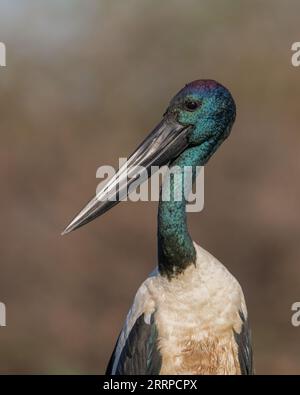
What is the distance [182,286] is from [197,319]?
0.14 metres

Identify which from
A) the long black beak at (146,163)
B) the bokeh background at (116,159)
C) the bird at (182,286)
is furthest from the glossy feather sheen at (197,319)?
the bokeh background at (116,159)

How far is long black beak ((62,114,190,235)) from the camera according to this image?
4.48 metres

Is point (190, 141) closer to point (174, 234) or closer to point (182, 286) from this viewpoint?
point (174, 234)

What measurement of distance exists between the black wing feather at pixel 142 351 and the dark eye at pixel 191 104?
0.85 meters

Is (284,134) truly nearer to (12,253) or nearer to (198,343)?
(12,253)

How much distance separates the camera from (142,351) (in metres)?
4.39

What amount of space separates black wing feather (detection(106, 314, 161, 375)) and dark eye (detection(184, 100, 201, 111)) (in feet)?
2.80

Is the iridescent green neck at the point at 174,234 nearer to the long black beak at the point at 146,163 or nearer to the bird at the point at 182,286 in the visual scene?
the bird at the point at 182,286

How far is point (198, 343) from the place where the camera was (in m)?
4.32

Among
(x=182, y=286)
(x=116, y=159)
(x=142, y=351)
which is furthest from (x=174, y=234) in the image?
(x=116, y=159)

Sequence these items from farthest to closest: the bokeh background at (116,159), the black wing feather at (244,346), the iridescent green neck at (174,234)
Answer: the bokeh background at (116,159) → the black wing feather at (244,346) → the iridescent green neck at (174,234)

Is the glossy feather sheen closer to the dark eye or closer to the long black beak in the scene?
the long black beak

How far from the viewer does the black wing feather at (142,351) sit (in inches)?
172

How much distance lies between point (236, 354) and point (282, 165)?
689 cm
